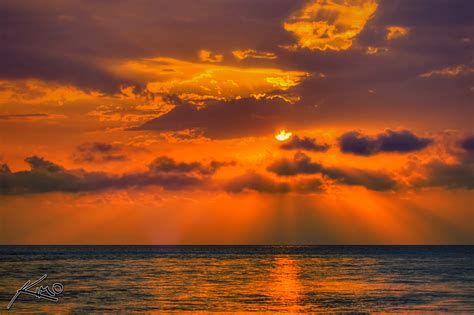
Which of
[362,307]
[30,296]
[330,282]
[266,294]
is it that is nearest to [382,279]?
[330,282]

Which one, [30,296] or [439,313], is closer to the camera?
[439,313]

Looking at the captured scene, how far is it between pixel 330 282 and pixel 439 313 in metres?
29.5

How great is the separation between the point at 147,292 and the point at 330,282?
975 inches

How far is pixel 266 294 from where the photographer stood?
62.6 metres

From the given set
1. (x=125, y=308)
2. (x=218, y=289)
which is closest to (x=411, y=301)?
(x=218, y=289)

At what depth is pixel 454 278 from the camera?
82688 mm

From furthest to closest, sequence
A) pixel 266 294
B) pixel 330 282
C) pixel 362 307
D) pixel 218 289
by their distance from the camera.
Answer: pixel 330 282 < pixel 218 289 < pixel 266 294 < pixel 362 307

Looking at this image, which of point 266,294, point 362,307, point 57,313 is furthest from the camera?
point 266,294

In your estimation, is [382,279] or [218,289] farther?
[382,279]

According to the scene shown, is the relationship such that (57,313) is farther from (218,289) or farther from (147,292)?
(218,289)

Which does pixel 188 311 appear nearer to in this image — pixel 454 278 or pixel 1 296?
pixel 1 296

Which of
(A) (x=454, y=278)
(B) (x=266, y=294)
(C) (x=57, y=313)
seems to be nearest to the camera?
(C) (x=57, y=313)

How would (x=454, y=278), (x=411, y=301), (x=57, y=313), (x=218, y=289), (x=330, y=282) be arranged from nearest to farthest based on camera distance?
(x=57, y=313), (x=411, y=301), (x=218, y=289), (x=330, y=282), (x=454, y=278)

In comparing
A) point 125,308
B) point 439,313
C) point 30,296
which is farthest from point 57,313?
point 439,313
